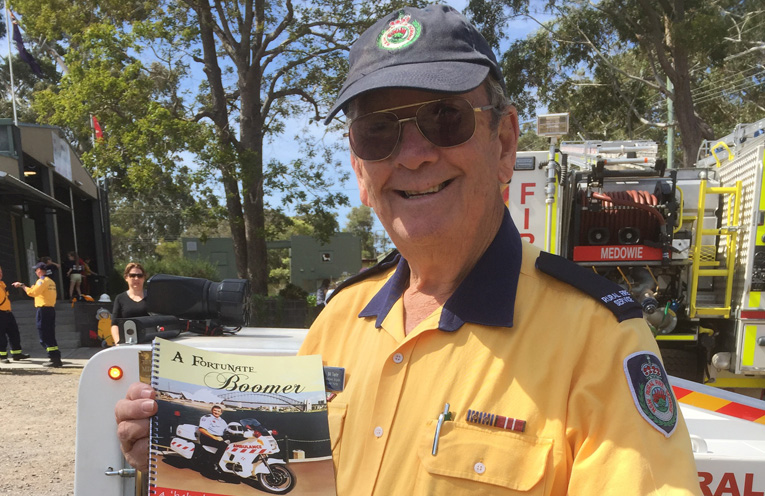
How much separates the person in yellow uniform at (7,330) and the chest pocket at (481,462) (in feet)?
33.1

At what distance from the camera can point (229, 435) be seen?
1.28 meters

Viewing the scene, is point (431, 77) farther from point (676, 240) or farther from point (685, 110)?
point (685, 110)

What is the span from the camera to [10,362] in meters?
9.97

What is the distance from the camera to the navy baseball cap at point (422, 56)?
1253 millimetres

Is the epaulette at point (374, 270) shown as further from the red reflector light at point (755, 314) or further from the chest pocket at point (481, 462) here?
the red reflector light at point (755, 314)

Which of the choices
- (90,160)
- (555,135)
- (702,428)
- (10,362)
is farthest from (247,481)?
(90,160)

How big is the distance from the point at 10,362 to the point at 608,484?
1117 cm

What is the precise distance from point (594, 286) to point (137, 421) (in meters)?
1.05

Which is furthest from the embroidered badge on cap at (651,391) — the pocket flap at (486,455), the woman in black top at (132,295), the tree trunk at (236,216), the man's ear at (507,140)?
the tree trunk at (236,216)

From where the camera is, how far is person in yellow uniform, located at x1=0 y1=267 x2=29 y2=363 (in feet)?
30.9

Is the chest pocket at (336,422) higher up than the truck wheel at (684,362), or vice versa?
the chest pocket at (336,422)

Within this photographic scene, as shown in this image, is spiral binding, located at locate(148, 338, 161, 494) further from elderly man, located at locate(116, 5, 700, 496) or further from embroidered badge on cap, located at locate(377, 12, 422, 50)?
embroidered badge on cap, located at locate(377, 12, 422, 50)

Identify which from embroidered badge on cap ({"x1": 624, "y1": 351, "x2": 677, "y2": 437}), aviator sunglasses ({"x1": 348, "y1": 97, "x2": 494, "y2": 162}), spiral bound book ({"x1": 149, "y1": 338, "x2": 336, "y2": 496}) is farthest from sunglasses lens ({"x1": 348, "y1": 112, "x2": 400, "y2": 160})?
embroidered badge on cap ({"x1": 624, "y1": 351, "x2": 677, "y2": 437})

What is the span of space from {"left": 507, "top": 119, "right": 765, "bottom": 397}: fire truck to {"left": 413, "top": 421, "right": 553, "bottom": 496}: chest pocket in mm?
3952
